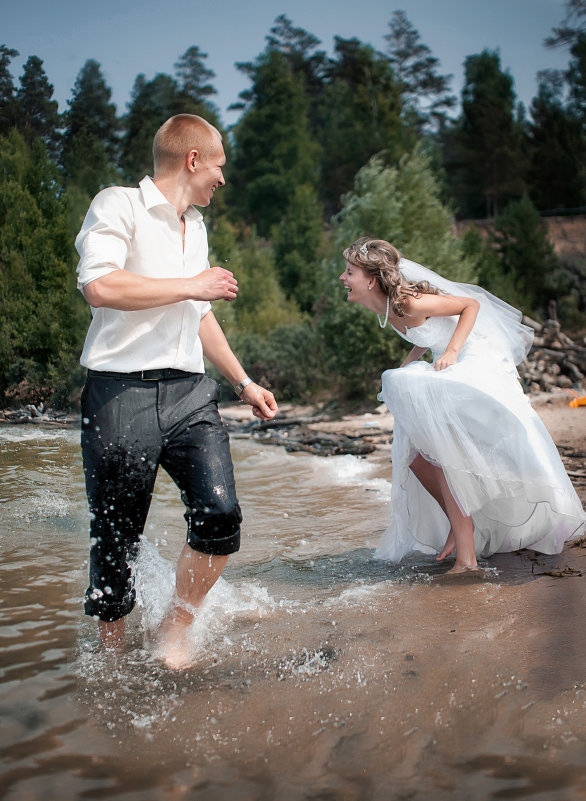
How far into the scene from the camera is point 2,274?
19703 millimetres

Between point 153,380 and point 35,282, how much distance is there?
18.4m

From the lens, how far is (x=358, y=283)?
4953 millimetres

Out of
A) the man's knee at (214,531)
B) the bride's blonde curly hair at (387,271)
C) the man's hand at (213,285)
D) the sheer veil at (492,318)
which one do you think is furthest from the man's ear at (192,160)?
the sheer veil at (492,318)

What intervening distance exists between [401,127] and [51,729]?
46.3m

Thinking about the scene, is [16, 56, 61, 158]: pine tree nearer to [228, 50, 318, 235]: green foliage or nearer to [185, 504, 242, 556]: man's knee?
[185, 504, 242, 556]: man's knee

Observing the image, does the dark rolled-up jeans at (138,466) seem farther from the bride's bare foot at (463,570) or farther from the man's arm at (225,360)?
the bride's bare foot at (463,570)

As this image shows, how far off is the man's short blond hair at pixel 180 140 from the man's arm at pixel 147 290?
21.8 inches

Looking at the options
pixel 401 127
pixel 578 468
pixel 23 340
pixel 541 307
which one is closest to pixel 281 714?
pixel 578 468

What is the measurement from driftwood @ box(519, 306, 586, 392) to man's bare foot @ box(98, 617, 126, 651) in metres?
13.6

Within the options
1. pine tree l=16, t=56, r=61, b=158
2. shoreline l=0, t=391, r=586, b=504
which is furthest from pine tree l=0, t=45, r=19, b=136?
shoreline l=0, t=391, r=586, b=504

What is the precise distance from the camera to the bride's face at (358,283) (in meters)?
4.95

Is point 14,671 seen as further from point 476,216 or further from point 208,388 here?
point 476,216

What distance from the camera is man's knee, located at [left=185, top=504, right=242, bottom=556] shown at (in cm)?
313

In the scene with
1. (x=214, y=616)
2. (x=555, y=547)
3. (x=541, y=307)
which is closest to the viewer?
(x=214, y=616)
